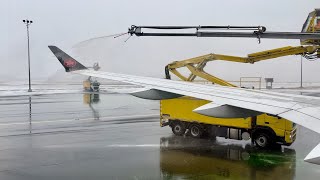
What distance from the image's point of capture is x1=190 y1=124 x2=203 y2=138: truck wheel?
17766mm

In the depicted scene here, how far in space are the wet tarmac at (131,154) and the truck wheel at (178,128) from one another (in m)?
0.39

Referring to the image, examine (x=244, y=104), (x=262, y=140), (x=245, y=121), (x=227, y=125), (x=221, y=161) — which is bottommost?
(x=221, y=161)

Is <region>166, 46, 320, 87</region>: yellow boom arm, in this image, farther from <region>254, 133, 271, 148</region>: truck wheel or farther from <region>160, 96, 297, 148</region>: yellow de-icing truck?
<region>254, 133, 271, 148</region>: truck wheel

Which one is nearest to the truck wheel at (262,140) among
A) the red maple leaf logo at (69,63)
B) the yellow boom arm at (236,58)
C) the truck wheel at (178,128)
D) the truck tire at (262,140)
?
the truck tire at (262,140)

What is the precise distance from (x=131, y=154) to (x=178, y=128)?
4586mm

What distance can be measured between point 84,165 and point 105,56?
135484 millimetres

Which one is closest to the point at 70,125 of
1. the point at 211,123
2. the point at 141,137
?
the point at 141,137

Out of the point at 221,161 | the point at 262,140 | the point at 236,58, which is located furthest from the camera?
the point at 236,58

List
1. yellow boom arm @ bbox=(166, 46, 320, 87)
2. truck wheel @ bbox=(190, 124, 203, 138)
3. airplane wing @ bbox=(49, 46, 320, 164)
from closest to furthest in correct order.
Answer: airplane wing @ bbox=(49, 46, 320, 164), yellow boom arm @ bbox=(166, 46, 320, 87), truck wheel @ bbox=(190, 124, 203, 138)

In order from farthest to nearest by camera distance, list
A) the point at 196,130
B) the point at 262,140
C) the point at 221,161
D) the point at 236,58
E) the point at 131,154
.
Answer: the point at 236,58
the point at 196,130
the point at 262,140
the point at 131,154
the point at 221,161

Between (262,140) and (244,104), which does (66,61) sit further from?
(262,140)

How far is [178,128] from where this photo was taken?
18.6 metres

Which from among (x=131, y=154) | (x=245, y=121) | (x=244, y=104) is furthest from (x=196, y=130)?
(x=244, y=104)

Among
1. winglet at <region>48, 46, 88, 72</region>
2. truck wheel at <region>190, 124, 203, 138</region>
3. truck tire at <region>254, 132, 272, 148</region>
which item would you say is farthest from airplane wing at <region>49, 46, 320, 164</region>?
truck wheel at <region>190, 124, 203, 138</region>
